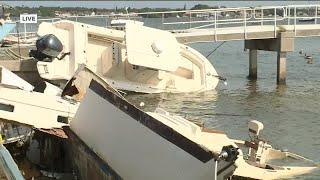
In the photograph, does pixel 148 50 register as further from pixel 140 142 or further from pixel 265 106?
pixel 140 142

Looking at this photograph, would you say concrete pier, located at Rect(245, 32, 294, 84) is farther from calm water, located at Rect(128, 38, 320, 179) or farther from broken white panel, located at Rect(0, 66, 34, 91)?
broken white panel, located at Rect(0, 66, 34, 91)

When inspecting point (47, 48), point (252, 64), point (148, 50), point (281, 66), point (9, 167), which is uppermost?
point (47, 48)

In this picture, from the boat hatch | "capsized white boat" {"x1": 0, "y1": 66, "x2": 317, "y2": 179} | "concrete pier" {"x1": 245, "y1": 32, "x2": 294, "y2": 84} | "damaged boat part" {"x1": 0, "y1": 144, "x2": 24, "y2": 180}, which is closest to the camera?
"damaged boat part" {"x1": 0, "y1": 144, "x2": 24, "y2": 180}

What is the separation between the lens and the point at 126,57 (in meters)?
22.4

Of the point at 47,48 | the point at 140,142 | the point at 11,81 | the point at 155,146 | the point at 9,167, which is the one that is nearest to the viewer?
the point at 9,167

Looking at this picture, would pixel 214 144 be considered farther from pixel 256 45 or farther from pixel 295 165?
pixel 256 45

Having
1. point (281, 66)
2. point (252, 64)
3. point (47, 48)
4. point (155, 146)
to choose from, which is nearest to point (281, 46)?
point (281, 66)

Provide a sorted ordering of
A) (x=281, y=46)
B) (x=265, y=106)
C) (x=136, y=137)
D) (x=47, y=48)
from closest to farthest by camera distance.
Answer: (x=136, y=137) → (x=47, y=48) → (x=265, y=106) → (x=281, y=46)

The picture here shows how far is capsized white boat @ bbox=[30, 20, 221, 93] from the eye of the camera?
2148 cm

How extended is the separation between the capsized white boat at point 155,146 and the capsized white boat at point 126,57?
36.9ft

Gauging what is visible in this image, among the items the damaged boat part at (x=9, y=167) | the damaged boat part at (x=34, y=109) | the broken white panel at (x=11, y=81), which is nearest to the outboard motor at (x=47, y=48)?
the broken white panel at (x=11, y=81)

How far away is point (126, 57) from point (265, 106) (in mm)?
5441

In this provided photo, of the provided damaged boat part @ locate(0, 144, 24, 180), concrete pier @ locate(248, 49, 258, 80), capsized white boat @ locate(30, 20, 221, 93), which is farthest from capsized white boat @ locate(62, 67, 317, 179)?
concrete pier @ locate(248, 49, 258, 80)

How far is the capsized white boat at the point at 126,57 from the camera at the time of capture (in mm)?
21484
